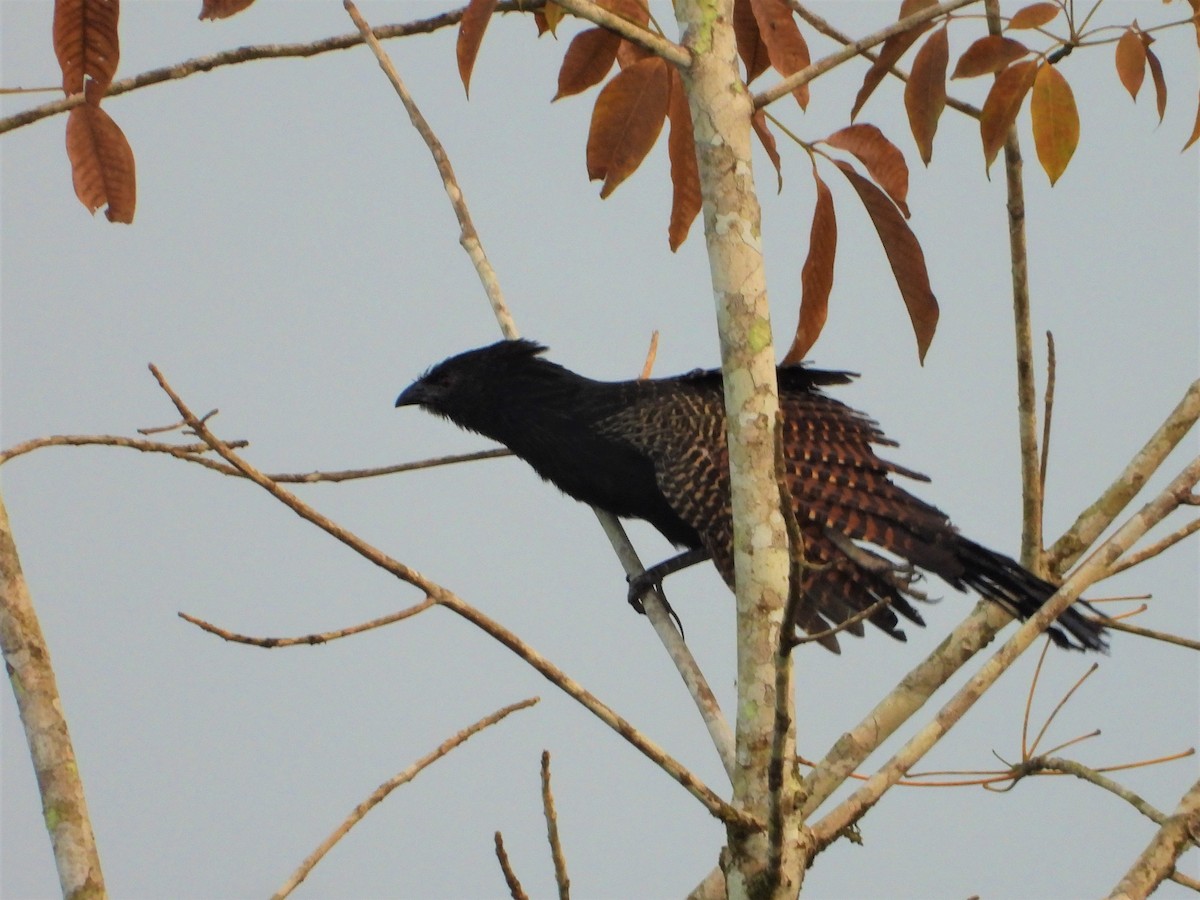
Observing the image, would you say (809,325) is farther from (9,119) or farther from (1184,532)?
(9,119)

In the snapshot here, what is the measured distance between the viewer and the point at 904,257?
3316mm

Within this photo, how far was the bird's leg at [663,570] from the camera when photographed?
13.2 feet

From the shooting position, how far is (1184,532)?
2.64m

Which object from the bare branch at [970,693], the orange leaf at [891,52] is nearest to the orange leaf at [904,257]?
the orange leaf at [891,52]

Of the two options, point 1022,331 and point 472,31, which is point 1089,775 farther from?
point 472,31

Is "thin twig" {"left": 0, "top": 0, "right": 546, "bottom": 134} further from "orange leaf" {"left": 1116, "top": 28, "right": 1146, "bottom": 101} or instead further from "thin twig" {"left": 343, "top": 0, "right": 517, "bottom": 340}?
"orange leaf" {"left": 1116, "top": 28, "right": 1146, "bottom": 101}

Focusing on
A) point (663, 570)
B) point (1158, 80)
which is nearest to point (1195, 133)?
point (1158, 80)

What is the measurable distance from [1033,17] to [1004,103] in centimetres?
20

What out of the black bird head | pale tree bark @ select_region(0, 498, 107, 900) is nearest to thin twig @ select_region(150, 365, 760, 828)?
pale tree bark @ select_region(0, 498, 107, 900)

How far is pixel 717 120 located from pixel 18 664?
157cm

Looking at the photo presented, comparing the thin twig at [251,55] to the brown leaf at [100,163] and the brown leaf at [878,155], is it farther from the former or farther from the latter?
the brown leaf at [878,155]

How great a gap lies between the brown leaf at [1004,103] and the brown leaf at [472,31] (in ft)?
3.43

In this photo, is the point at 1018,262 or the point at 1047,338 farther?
the point at 1018,262

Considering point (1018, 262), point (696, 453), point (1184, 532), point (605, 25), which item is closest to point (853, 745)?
point (1184, 532)
